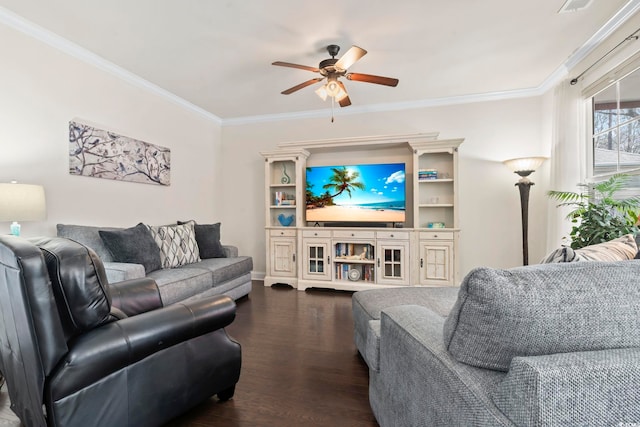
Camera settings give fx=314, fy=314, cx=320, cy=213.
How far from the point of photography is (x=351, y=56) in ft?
8.19

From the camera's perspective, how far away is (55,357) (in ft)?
3.62

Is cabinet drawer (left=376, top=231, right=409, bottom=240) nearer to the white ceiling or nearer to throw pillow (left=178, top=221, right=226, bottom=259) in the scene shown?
the white ceiling

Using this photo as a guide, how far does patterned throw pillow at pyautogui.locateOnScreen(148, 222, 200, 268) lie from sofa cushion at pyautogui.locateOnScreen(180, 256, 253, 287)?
0.10 meters

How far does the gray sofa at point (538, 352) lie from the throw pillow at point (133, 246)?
2736 millimetres

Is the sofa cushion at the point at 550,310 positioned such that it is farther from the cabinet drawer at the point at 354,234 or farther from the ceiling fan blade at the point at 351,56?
the cabinet drawer at the point at 354,234

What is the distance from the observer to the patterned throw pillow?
10.9 feet

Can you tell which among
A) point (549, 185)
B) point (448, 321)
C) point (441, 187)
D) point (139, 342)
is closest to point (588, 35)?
point (549, 185)

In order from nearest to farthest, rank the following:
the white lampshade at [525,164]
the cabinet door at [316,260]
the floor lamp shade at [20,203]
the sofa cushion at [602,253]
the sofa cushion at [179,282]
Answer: the sofa cushion at [602,253] < the floor lamp shade at [20,203] < the sofa cushion at [179,282] < the white lampshade at [525,164] < the cabinet door at [316,260]

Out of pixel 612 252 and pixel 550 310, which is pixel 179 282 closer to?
pixel 550 310

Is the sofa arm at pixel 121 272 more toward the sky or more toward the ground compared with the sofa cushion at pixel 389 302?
more toward the sky

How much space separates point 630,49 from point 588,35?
39cm

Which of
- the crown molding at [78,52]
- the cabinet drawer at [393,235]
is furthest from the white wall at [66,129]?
the cabinet drawer at [393,235]

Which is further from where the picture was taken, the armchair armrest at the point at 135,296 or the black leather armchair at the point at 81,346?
the armchair armrest at the point at 135,296

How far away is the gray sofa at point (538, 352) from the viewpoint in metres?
0.64
